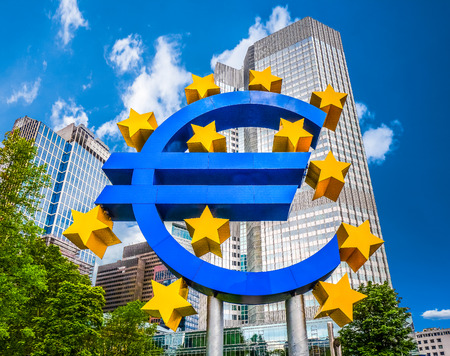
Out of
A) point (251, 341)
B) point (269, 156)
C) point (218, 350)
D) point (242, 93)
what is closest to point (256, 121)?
point (242, 93)

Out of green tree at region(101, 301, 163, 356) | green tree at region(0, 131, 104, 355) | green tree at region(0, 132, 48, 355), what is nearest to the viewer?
green tree at region(0, 132, 48, 355)

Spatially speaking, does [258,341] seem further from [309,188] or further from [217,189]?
[217,189]

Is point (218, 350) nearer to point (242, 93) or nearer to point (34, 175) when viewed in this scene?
point (242, 93)

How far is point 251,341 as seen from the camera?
56.2m

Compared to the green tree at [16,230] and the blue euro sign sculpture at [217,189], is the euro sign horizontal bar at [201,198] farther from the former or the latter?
the green tree at [16,230]

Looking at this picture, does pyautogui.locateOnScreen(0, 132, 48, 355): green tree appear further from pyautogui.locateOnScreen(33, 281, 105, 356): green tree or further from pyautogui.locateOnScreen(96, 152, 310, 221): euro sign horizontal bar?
pyautogui.locateOnScreen(96, 152, 310, 221): euro sign horizontal bar

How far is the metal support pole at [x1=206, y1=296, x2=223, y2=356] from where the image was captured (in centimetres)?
939

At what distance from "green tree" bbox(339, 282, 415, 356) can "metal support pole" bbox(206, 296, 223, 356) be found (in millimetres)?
15247

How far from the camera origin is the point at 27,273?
49.5ft

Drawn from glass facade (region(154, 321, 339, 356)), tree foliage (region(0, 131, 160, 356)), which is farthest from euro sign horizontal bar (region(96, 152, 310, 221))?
glass facade (region(154, 321, 339, 356))

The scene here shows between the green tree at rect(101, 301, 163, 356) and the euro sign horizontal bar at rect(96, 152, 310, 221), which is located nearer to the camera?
the euro sign horizontal bar at rect(96, 152, 310, 221)

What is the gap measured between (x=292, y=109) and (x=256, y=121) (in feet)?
4.73

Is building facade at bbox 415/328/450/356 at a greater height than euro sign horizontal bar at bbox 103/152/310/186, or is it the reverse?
building facade at bbox 415/328/450/356

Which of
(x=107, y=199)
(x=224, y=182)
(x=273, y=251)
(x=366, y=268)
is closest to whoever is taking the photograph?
(x=107, y=199)
